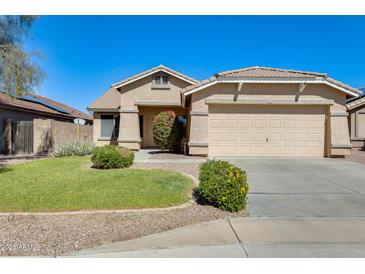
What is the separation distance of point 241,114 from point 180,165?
4.71m

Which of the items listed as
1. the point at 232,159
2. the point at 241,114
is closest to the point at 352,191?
the point at 232,159

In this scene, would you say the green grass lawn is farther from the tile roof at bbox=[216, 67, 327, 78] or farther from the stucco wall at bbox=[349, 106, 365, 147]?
the stucco wall at bbox=[349, 106, 365, 147]

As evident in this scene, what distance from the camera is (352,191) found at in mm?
7176

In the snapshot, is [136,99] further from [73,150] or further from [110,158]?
[110,158]

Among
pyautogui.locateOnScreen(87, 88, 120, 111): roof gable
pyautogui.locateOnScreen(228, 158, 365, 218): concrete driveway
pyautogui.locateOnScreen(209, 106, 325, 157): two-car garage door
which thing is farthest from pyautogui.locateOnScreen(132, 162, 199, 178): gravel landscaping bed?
pyautogui.locateOnScreen(87, 88, 120, 111): roof gable

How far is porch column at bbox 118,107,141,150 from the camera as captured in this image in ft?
53.6

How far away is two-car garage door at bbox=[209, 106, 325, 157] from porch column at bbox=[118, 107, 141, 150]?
5.83 m

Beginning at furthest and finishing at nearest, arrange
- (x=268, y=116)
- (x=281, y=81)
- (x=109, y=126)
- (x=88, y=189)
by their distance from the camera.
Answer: (x=109, y=126)
(x=268, y=116)
(x=281, y=81)
(x=88, y=189)

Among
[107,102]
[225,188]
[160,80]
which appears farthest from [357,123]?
[107,102]

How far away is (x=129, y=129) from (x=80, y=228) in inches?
479

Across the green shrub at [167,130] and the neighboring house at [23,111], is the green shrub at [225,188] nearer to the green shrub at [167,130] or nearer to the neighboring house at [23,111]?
the green shrub at [167,130]

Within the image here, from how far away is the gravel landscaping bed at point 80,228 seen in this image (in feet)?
13.3

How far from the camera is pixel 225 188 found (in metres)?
5.53

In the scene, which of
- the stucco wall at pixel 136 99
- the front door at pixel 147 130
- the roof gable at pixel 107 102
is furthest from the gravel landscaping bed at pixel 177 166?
the roof gable at pixel 107 102
